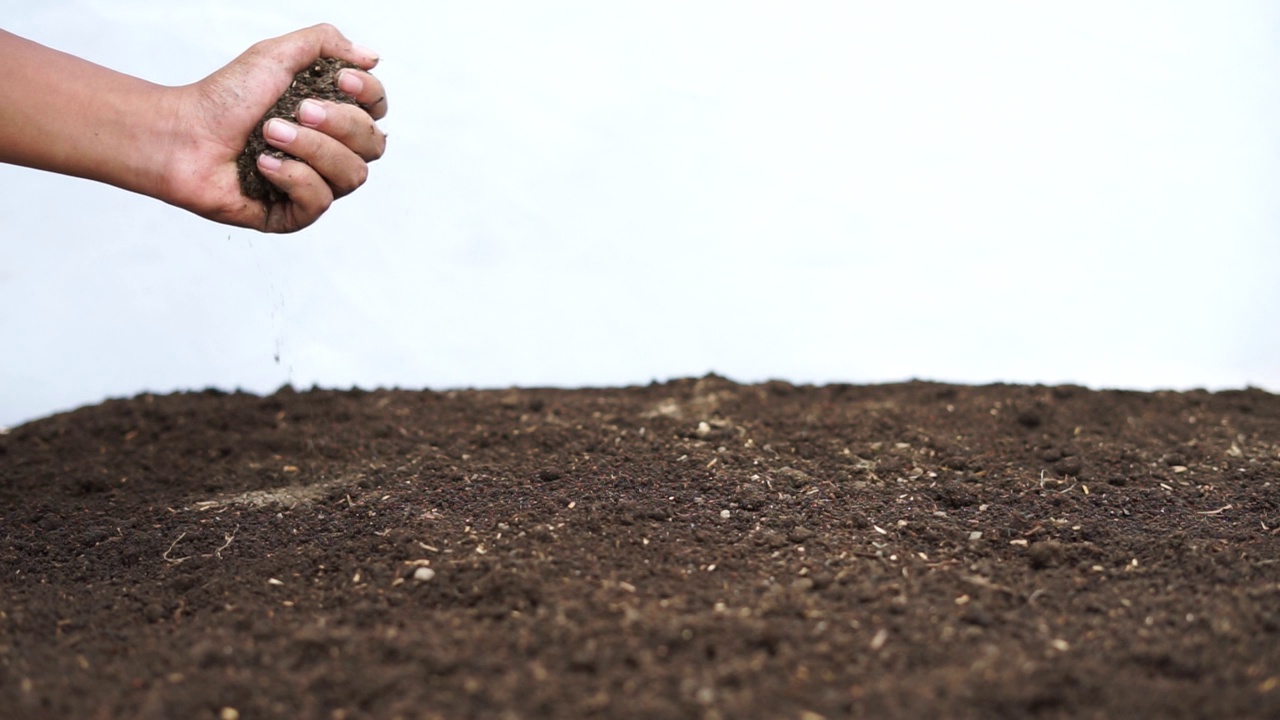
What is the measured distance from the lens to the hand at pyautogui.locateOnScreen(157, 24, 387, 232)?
236cm

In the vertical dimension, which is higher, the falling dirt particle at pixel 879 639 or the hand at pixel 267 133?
the hand at pixel 267 133

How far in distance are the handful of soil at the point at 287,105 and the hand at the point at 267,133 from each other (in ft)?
0.05

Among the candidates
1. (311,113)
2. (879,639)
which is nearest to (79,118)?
(311,113)

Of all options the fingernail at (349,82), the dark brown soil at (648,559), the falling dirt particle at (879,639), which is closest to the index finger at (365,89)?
the fingernail at (349,82)

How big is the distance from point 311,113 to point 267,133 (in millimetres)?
117

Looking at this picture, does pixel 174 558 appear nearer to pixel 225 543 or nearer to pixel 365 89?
pixel 225 543

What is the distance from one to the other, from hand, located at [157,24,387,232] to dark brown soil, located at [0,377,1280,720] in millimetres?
819

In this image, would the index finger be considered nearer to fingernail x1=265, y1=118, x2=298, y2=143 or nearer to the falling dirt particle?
fingernail x1=265, y1=118, x2=298, y2=143

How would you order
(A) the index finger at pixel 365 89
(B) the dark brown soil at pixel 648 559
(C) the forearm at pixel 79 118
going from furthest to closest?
(A) the index finger at pixel 365 89, (C) the forearm at pixel 79 118, (B) the dark brown soil at pixel 648 559

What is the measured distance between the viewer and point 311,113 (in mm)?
2355

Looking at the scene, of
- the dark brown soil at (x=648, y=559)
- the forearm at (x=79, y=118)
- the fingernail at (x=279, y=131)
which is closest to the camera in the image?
the dark brown soil at (x=648, y=559)

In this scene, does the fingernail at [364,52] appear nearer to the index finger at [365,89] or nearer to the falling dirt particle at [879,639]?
the index finger at [365,89]

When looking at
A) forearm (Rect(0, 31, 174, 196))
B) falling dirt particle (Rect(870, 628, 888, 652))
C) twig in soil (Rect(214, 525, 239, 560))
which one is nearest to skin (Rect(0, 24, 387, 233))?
forearm (Rect(0, 31, 174, 196))

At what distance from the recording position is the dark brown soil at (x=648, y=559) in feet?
4.83
